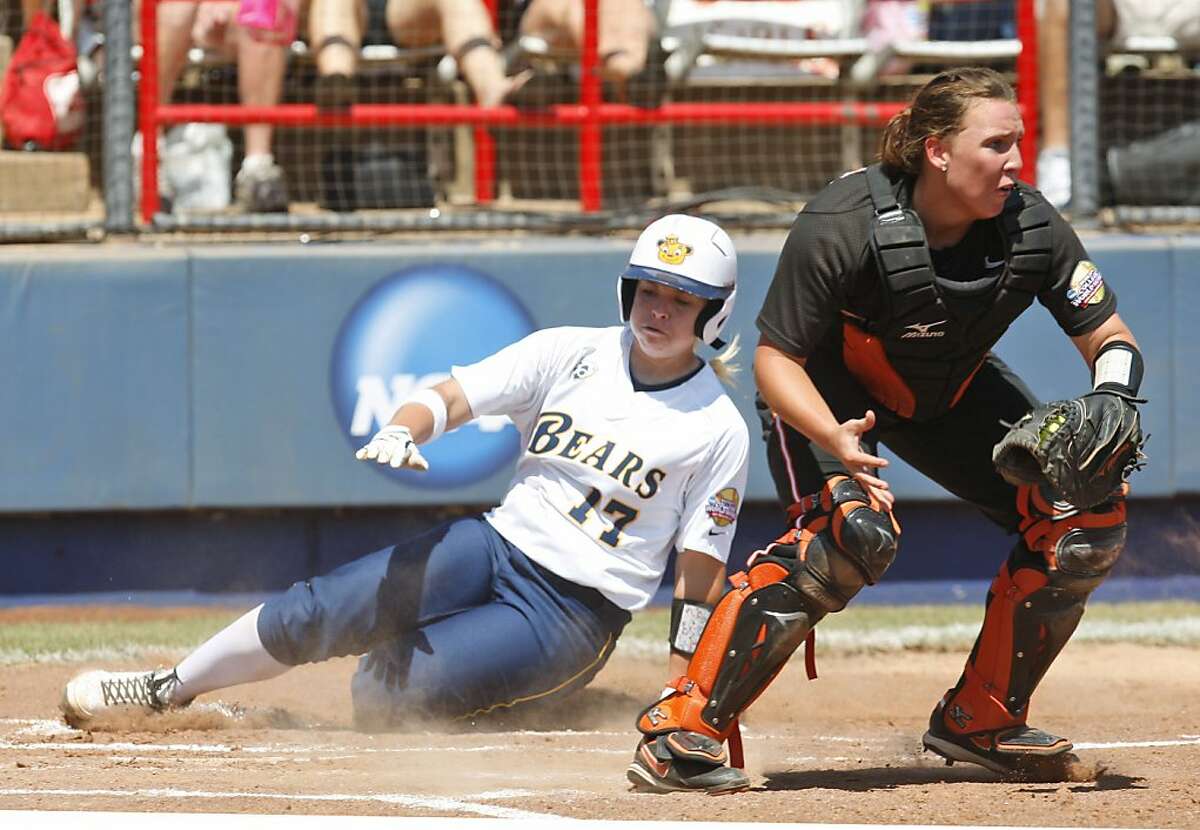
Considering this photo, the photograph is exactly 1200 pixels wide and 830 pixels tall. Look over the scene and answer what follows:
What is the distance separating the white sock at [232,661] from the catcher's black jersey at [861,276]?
5.72 feet

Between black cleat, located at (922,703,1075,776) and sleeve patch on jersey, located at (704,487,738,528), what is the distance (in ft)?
2.54

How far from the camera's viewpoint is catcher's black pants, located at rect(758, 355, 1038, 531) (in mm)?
4414

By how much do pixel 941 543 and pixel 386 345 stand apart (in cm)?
249

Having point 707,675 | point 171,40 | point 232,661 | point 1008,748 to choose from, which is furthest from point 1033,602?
point 171,40

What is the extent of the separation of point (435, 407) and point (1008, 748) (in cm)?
177

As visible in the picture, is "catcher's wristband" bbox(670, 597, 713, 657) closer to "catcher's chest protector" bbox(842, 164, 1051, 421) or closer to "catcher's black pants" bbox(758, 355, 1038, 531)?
"catcher's black pants" bbox(758, 355, 1038, 531)

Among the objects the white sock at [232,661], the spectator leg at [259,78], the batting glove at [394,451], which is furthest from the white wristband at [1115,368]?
the spectator leg at [259,78]

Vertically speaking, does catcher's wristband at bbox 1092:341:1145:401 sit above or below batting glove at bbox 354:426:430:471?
above

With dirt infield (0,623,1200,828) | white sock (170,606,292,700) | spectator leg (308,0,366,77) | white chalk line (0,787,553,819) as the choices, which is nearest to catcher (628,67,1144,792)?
dirt infield (0,623,1200,828)

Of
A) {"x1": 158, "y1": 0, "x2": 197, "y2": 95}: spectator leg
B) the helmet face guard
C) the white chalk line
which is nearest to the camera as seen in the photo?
the white chalk line

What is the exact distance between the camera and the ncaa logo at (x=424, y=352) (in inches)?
282

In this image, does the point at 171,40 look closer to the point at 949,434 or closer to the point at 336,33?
the point at 336,33

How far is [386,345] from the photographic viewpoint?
23.5 feet

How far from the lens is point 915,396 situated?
440cm
